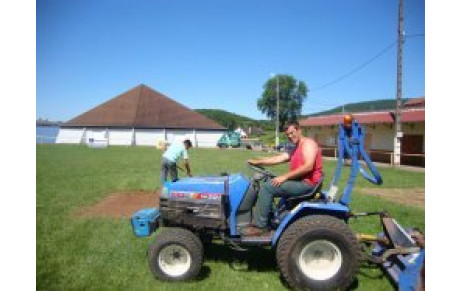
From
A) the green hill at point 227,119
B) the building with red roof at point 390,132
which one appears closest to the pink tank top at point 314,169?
the building with red roof at point 390,132

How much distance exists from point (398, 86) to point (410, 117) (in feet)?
13.6

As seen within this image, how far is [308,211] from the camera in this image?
4.74 metres

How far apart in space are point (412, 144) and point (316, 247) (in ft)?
64.4

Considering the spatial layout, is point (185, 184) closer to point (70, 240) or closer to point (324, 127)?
point (70, 240)

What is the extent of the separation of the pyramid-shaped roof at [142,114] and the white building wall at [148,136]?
1.84 feet

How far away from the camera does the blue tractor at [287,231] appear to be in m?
4.48

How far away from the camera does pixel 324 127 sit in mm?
30266

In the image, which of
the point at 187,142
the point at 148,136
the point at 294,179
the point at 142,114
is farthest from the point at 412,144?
the point at 142,114

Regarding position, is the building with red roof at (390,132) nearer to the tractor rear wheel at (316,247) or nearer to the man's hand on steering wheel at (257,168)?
the man's hand on steering wheel at (257,168)

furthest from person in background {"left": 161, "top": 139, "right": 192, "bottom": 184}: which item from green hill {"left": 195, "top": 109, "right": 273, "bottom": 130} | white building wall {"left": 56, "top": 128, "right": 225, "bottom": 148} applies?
green hill {"left": 195, "top": 109, "right": 273, "bottom": 130}

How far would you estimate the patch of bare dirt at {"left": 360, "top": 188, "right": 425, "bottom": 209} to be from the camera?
1041 cm

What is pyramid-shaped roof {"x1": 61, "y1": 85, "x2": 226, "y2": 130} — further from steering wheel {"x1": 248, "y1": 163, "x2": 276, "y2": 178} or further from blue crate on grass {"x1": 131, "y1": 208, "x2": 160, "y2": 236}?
steering wheel {"x1": 248, "y1": 163, "x2": 276, "y2": 178}
